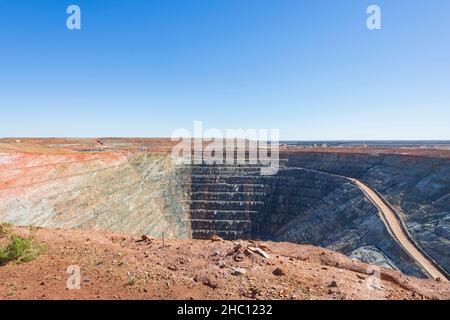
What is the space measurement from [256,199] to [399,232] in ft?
79.2

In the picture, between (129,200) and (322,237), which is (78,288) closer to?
(129,200)

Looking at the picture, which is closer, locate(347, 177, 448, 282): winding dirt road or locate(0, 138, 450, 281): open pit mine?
locate(347, 177, 448, 282): winding dirt road

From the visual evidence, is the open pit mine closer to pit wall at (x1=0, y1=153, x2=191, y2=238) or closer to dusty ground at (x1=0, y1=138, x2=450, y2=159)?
pit wall at (x1=0, y1=153, x2=191, y2=238)

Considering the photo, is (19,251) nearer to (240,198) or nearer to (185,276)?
(185,276)

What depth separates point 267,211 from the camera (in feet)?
149

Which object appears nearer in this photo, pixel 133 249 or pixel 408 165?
pixel 133 249

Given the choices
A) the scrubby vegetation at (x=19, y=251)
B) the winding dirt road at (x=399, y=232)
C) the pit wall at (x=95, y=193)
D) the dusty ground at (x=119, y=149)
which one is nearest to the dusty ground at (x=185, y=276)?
the scrubby vegetation at (x=19, y=251)

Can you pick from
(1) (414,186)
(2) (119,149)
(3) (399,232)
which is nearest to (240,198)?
(1) (414,186)

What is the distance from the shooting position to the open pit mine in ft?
75.6

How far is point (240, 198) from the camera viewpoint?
154 ft

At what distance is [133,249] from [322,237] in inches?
1087

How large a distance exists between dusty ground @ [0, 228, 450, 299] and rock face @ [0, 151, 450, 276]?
11874mm

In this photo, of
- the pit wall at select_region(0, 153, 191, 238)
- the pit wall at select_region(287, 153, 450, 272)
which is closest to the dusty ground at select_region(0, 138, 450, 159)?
the pit wall at select_region(287, 153, 450, 272)
